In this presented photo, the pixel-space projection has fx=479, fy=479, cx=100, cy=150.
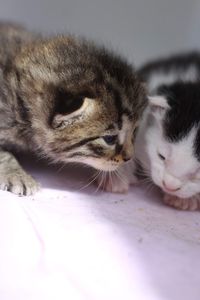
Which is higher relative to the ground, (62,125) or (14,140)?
(62,125)

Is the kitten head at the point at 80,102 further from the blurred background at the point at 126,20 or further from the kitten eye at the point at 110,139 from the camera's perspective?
the blurred background at the point at 126,20

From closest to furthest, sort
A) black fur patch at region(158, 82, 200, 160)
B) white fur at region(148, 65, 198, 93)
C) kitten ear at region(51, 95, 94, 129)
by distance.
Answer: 1. kitten ear at region(51, 95, 94, 129)
2. black fur patch at region(158, 82, 200, 160)
3. white fur at region(148, 65, 198, 93)

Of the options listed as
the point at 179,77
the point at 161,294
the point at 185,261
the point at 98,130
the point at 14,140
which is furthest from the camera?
the point at 179,77

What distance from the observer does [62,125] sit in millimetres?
1469

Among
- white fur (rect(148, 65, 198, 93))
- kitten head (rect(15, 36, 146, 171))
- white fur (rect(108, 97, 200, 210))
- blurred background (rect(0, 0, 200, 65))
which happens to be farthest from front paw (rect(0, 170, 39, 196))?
blurred background (rect(0, 0, 200, 65))

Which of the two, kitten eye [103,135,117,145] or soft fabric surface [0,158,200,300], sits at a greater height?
kitten eye [103,135,117,145]

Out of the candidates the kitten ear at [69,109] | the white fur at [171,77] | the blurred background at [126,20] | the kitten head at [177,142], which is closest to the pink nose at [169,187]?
the kitten head at [177,142]

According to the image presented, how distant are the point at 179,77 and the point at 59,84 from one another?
24.6 inches

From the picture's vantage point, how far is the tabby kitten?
4.79 feet

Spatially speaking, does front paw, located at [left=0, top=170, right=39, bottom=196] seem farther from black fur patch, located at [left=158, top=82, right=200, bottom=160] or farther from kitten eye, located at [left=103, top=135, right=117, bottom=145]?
black fur patch, located at [left=158, top=82, right=200, bottom=160]

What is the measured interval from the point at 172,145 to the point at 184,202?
8.5 inches

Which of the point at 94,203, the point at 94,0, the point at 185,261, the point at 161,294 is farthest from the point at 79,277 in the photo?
the point at 94,0

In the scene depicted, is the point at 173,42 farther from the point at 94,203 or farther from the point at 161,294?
the point at 161,294

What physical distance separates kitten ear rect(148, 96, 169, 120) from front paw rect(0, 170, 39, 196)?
465 mm
